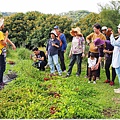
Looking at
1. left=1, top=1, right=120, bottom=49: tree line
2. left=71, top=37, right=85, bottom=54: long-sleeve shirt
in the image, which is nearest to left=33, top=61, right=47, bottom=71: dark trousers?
left=71, top=37, right=85, bottom=54: long-sleeve shirt

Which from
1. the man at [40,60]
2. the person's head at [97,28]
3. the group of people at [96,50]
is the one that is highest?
the person's head at [97,28]

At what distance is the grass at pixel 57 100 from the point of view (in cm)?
475

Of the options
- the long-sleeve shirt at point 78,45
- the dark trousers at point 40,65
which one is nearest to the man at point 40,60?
the dark trousers at point 40,65

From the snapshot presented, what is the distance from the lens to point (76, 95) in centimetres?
584

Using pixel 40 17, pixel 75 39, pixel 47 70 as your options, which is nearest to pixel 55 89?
pixel 75 39

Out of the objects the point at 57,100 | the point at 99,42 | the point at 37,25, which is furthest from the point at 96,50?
the point at 37,25

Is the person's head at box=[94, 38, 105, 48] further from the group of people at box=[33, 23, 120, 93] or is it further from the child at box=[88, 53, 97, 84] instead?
the child at box=[88, 53, 97, 84]

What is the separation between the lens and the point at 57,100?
5.38 metres

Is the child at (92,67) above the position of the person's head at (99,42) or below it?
below

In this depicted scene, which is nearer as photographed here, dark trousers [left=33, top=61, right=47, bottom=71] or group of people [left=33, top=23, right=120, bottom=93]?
group of people [left=33, top=23, right=120, bottom=93]

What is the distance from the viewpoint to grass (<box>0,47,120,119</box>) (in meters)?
4.75

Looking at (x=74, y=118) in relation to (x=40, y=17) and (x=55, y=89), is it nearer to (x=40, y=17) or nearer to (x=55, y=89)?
(x=55, y=89)

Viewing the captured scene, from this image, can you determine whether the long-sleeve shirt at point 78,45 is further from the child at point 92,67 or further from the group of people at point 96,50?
the child at point 92,67

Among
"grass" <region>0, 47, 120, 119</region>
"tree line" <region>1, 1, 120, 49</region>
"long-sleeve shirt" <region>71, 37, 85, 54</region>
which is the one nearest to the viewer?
"grass" <region>0, 47, 120, 119</region>
